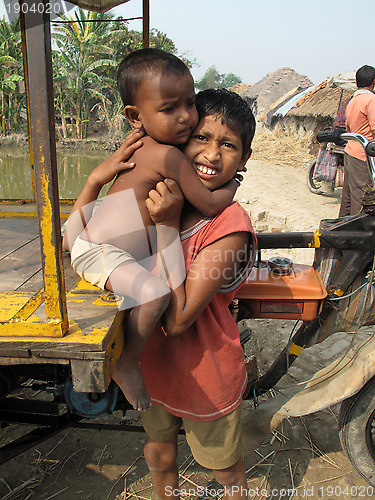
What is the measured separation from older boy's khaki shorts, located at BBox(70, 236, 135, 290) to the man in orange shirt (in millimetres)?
4150

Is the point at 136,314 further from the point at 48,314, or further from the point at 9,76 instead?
the point at 9,76

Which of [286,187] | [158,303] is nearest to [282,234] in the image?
[158,303]

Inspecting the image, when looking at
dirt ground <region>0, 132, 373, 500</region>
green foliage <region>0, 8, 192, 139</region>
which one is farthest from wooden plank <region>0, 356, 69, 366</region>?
green foliage <region>0, 8, 192, 139</region>

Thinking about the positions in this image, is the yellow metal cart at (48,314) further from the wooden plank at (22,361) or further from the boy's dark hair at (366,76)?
the boy's dark hair at (366,76)

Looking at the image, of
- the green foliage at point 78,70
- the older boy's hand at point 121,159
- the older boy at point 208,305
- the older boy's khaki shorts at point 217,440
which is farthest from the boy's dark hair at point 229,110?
the green foliage at point 78,70

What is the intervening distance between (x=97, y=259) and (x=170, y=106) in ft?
2.09

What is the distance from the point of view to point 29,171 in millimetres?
15180

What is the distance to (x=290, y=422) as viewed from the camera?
2639 mm

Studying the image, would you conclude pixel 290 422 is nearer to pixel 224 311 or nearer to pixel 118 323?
pixel 224 311

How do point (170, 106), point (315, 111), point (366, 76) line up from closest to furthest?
1. point (170, 106)
2. point (366, 76)
3. point (315, 111)

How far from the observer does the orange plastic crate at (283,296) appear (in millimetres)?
2043

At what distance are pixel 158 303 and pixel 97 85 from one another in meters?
23.2

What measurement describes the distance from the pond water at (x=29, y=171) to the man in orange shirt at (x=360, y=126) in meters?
6.47

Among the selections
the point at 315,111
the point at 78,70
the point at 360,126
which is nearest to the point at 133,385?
the point at 360,126
